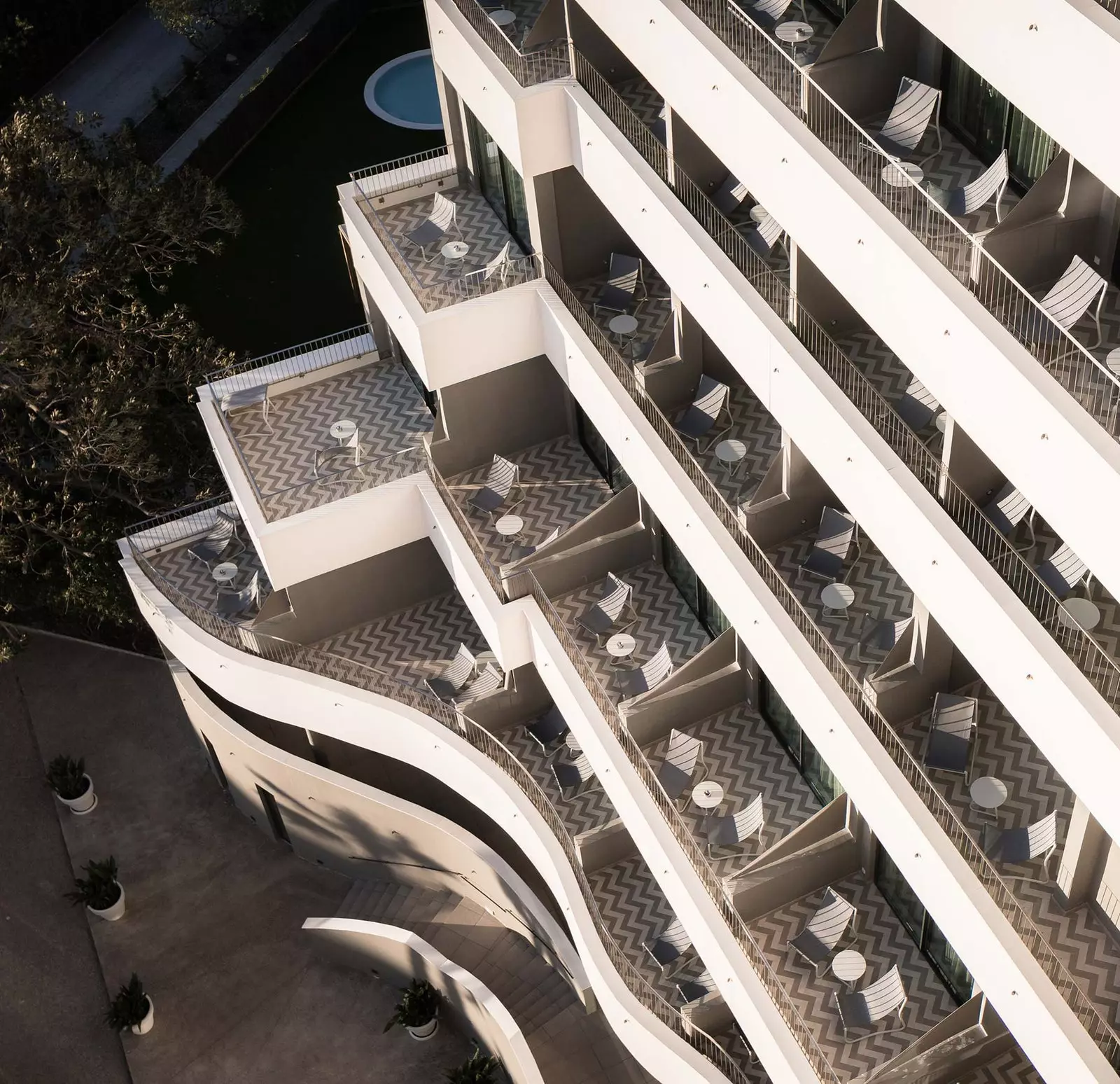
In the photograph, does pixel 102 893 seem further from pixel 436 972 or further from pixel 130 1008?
pixel 436 972

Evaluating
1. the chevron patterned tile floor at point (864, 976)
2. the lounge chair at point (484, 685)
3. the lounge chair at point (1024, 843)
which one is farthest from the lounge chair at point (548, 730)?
the lounge chair at point (1024, 843)

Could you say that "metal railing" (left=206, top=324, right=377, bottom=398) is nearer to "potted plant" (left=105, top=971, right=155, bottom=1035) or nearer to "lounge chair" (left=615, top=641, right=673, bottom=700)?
"lounge chair" (left=615, top=641, right=673, bottom=700)

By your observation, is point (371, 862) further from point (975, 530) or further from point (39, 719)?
point (975, 530)

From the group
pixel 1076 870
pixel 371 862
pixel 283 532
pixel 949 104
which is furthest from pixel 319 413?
pixel 1076 870

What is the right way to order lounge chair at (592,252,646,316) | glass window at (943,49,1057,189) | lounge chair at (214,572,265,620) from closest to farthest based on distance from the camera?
glass window at (943,49,1057,189), lounge chair at (592,252,646,316), lounge chair at (214,572,265,620)

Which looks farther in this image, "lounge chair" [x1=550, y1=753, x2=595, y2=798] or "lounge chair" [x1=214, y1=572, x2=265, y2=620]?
"lounge chair" [x1=214, y1=572, x2=265, y2=620]

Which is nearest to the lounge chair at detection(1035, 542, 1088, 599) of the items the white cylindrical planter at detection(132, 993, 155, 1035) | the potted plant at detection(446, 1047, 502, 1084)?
the potted plant at detection(446, 1047, 502, 1084)
